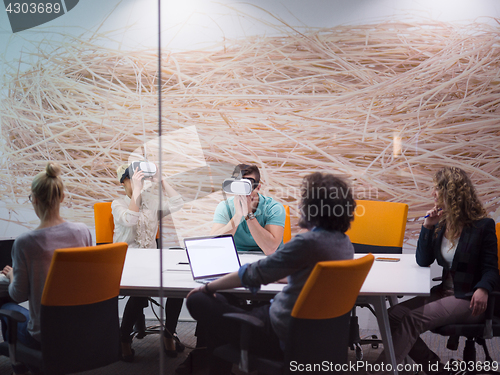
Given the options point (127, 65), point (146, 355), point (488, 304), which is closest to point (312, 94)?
point (127, 65)

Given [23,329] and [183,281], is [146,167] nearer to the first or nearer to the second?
[183,281]

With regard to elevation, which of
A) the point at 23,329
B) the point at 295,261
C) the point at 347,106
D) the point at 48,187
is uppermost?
the point at 347,106

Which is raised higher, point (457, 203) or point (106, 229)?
point (457, 203)

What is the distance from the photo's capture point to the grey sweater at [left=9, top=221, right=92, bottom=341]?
6.02 ft

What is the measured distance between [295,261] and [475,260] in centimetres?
121

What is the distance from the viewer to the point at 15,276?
1880 mm

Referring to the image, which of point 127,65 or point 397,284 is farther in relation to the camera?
point 127,65

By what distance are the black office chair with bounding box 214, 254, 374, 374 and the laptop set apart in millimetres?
275

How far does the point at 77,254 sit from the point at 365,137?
185 centimetres

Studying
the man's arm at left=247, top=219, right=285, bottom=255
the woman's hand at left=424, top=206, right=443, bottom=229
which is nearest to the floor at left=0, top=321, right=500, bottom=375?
the woman's hand at left=424, top=206, right=443, bottom=229

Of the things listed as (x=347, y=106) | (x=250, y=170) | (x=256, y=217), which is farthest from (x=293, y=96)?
(x=256, y=217)

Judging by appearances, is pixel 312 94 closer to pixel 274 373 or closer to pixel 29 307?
pixel 274 373

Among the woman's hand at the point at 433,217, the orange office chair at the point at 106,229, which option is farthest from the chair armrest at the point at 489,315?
the orange office chair at the point at 106,229

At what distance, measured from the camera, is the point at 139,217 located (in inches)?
86.0
